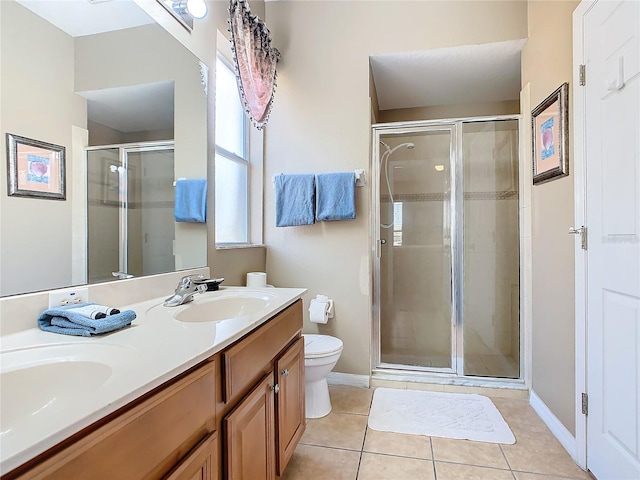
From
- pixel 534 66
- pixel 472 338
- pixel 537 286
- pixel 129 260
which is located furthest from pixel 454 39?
pixel 129 260

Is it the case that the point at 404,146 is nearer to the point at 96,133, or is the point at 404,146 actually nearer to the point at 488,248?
the point at 488,248

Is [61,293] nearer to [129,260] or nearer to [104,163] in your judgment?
[129,260]

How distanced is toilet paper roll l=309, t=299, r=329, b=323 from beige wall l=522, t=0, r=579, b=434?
53.9 inches

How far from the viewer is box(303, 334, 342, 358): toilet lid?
1.87 metres

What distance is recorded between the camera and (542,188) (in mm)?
1972

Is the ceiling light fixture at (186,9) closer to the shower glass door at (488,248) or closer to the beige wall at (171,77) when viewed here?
the beige wall at (171,77)

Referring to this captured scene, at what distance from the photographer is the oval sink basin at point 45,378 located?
64cm

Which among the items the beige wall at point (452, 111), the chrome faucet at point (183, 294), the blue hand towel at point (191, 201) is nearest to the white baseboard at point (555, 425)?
the chrome faucet at point (183, 294)

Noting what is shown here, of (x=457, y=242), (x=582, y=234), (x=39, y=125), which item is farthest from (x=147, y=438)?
(x=457, y=242)

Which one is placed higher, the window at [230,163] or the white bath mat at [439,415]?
the window at [230,163]

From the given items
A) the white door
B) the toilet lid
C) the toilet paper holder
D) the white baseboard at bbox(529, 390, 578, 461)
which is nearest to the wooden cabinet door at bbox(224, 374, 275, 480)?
the toilet lid

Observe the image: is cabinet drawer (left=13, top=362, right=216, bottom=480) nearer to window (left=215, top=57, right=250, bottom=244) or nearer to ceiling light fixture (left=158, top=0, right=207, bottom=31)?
window (left=215, top=57, right=250, bottom=244)

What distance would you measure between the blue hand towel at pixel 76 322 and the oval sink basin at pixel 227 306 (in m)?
0.34

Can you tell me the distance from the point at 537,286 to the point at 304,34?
244 centimetres
